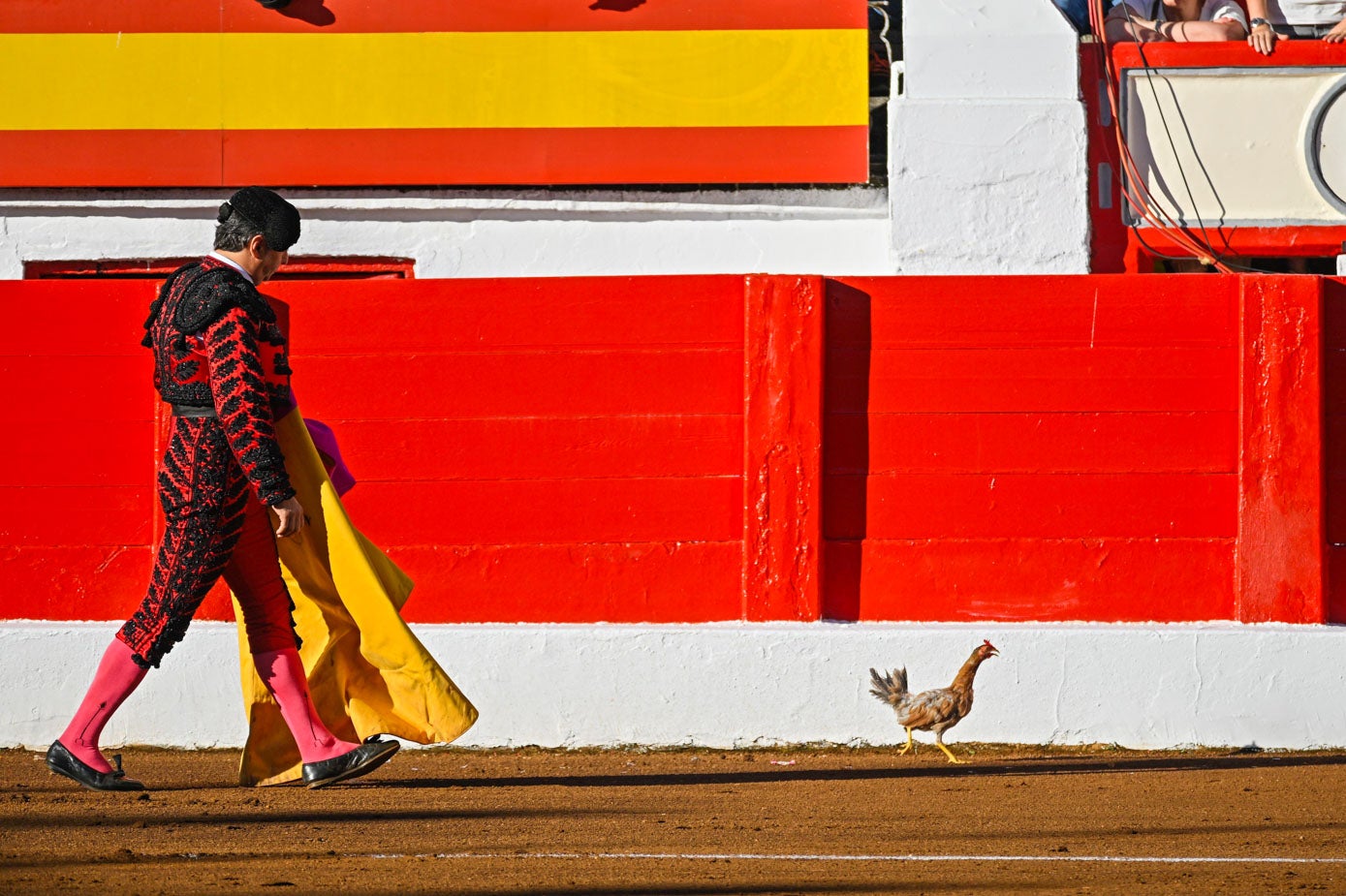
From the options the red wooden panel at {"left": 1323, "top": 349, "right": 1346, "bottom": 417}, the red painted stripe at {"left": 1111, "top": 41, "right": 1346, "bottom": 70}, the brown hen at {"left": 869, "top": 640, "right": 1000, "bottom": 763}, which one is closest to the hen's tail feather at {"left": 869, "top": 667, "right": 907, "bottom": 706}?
the brown hen at {"left": 869, "top": 640, "right": 1000, "bottom": 763}

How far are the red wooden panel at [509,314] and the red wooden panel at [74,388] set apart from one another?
0.60m

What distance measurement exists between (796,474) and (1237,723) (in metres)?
1.73

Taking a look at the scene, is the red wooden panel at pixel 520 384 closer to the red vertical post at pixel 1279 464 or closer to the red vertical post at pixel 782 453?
the red vertical post at pixel 782 453

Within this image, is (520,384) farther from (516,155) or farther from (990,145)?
(990,145)

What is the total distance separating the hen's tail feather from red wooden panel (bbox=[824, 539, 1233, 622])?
0.33m

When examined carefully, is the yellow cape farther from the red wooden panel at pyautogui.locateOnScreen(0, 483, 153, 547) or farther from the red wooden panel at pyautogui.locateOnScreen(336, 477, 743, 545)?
the red wooden panel at pyautogui.locateOnScreen(0, 483, 153, 547)

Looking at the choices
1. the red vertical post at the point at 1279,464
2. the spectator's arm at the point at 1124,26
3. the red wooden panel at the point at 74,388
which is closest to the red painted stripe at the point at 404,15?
the spectator's arm at the point at 1124,26

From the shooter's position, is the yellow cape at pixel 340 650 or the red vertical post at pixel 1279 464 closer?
the yellow cape at pixel 340 650

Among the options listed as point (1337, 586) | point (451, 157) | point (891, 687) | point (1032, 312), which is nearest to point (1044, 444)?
point (1032, 312)

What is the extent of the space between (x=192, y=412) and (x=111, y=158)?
381cm

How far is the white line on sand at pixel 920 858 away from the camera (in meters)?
4.02

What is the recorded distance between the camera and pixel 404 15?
805cm

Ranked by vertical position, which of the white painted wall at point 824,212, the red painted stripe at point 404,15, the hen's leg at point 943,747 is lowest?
the hen's leg at point 943,747

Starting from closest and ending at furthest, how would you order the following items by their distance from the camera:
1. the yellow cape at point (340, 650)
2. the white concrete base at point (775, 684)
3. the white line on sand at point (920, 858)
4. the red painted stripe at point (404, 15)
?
the white line on sand at point (920, 858), the yellow cape at point (340, 650), the white concrete base at point (775, 684), the red painted stripe at point (404, 15)
